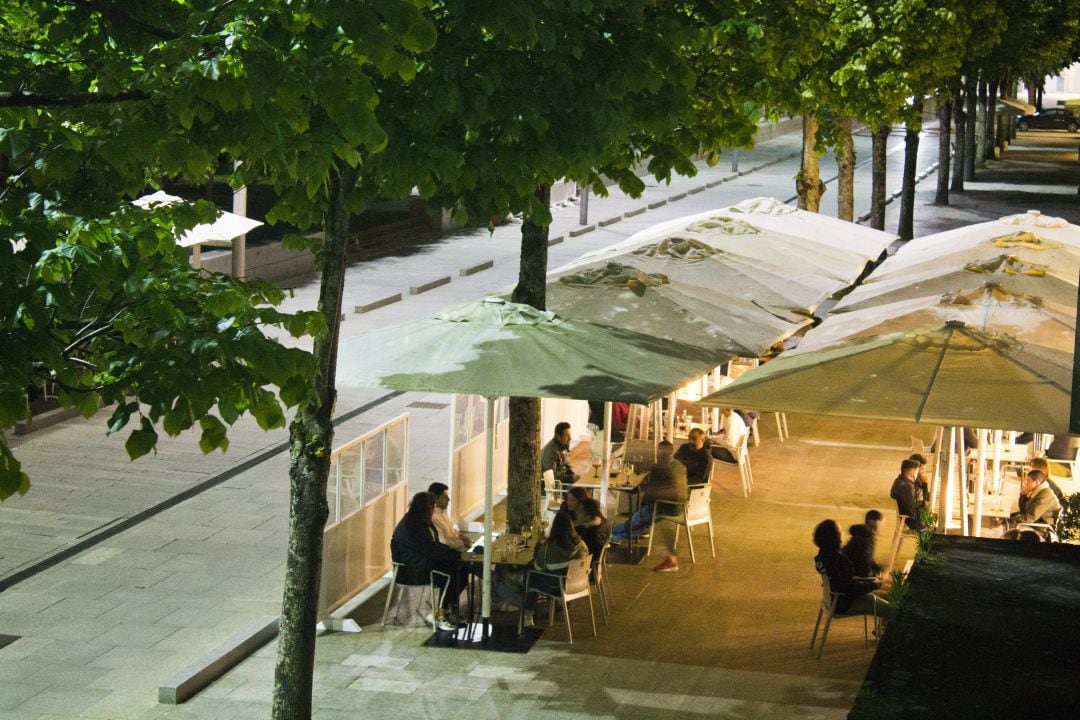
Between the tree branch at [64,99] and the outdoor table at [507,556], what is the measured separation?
237 inches

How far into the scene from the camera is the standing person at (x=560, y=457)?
15164mm

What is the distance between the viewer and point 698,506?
13812 mm

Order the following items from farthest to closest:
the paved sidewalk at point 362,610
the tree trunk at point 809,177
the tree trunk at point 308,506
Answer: the tree trunk at point 809,177, the paved sidewalk at point 362,610, the tree trunk at point 308,506

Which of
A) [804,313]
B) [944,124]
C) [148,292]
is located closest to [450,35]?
[148,292]

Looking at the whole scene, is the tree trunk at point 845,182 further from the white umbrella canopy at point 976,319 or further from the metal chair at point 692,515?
the metal chair at point 692,515

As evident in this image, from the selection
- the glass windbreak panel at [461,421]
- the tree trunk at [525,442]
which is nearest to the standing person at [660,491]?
the tree trunk at [525,442]

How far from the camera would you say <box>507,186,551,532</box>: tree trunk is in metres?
13.2

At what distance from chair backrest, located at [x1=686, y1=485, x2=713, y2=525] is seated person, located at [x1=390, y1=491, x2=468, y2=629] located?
9.35ft

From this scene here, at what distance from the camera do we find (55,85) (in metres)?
7.19

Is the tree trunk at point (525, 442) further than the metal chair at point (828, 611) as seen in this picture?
Yes

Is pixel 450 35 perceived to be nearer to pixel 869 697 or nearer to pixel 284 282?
pixel 869 697

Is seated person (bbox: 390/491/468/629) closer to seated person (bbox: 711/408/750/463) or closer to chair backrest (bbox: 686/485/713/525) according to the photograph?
chair backrest (bbox: 686/485/713/525)

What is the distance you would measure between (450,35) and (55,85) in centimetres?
259

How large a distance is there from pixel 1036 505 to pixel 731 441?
13.8 feet
